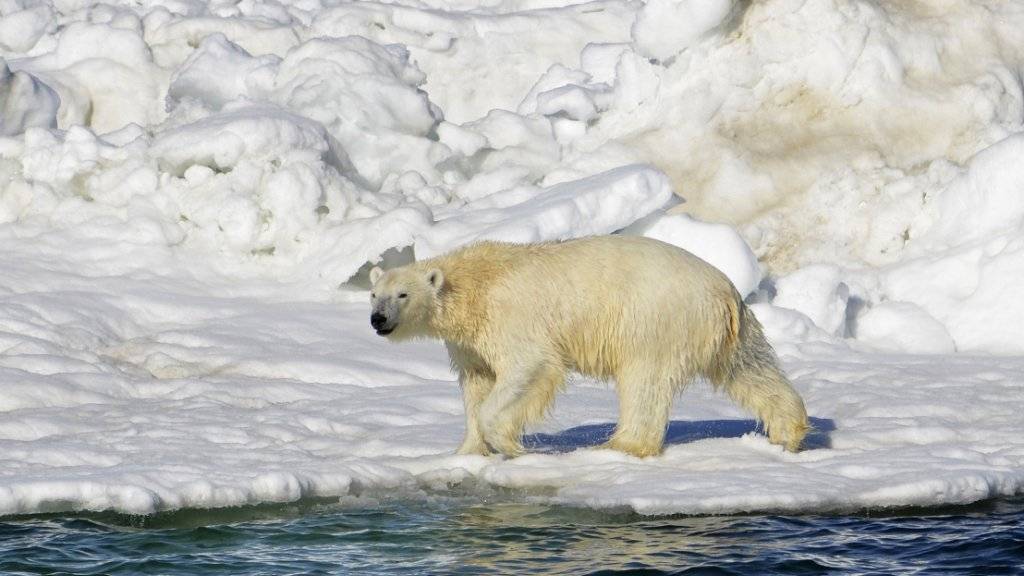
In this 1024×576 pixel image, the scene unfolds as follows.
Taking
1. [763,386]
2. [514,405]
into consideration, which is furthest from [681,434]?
[514,405]

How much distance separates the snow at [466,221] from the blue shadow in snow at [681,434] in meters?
0.06

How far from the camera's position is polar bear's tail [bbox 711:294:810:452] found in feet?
27.0

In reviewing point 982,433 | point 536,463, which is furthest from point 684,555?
point 982,433

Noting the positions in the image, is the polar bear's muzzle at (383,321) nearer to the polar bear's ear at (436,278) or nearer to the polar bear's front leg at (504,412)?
the polar bear's ear at (436,278)

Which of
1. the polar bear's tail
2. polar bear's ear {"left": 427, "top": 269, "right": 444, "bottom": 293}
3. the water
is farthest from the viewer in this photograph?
the polar bear's tail

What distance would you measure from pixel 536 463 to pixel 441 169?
781 cm

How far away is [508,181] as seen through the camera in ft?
48.8

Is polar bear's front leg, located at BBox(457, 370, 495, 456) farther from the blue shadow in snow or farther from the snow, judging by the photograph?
the blue shadow in snow

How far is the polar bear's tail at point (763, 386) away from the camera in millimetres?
8234

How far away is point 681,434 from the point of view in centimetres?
904

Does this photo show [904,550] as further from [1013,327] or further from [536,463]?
[1013,327]

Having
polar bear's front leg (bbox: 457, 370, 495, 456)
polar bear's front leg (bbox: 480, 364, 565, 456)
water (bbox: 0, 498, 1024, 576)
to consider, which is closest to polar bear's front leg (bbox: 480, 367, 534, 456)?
polar bear's front leg (bbox: 480, 364, 565, 456)

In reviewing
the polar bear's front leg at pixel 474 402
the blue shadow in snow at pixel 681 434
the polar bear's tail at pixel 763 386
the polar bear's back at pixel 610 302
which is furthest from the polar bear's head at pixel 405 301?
the polar bear's tail at pixel 763 386

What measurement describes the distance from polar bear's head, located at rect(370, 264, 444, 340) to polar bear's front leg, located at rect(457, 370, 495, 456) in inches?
17.2
